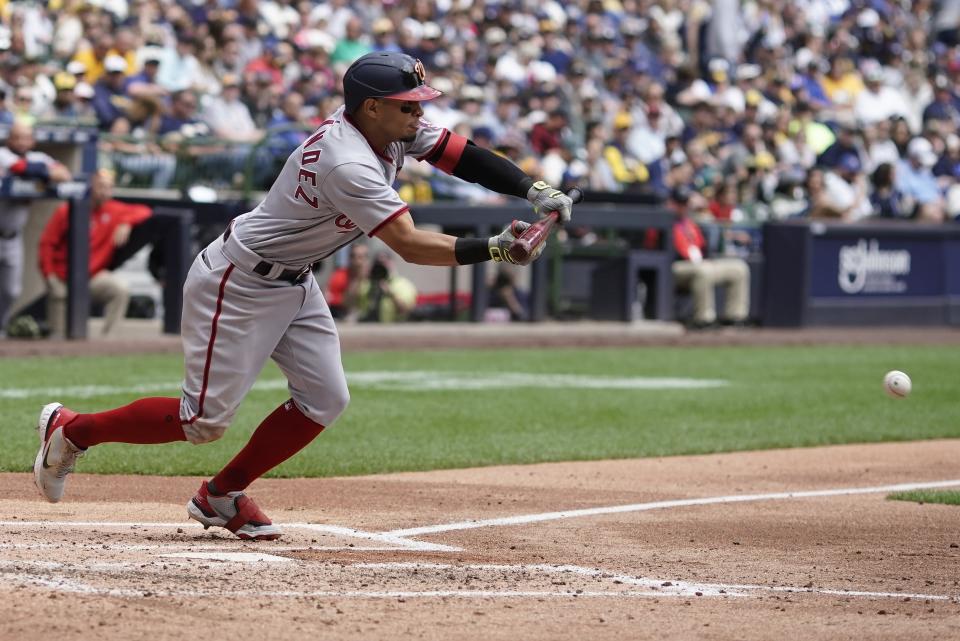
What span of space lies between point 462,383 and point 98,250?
407cm

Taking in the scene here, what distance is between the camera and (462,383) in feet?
40.5

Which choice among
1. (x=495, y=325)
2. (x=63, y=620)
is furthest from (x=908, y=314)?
(x=63, y=620)

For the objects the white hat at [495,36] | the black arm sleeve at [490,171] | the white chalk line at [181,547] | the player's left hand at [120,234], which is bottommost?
the white chalk line at [181,547]

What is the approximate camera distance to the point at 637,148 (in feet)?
68.3

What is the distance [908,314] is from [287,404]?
1583 centimetres

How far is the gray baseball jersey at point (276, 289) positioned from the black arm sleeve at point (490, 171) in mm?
87

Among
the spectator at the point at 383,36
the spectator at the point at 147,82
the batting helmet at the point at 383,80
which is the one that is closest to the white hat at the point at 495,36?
the spectator at the point at 383,36

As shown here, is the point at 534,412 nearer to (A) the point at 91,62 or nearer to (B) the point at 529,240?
(B) the point at 529,240

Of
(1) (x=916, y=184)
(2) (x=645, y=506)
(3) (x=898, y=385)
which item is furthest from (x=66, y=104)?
(1) (x=916, y=184)

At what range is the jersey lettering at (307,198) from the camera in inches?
204

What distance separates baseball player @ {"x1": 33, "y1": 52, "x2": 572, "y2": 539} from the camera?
5.08 metres

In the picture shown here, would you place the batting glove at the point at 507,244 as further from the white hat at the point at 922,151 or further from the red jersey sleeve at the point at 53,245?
the white hat at the point at 922,151

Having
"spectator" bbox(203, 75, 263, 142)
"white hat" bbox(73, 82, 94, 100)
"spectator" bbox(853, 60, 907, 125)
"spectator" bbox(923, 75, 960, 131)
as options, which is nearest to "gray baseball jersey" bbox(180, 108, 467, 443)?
"white hat" bbox(73, 82, 94, 100)

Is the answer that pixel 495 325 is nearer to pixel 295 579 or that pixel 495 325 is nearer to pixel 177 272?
pixel 177 272
